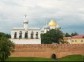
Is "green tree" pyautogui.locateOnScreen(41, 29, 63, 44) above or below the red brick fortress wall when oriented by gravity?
above

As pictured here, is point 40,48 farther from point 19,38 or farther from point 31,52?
point 19,38

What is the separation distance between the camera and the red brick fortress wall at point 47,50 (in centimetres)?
4431

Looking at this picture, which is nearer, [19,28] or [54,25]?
[19,28]

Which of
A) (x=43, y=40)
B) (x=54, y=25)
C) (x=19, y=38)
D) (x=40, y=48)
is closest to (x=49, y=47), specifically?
(x=40, y=48)

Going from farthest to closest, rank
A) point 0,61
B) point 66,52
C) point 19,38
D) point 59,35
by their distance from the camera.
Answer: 1. point 59,35
2. point 19,38
3. point 66,52
4. point 0,61

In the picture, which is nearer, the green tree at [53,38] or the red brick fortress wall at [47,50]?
the red brick fortress wall at [47,50]

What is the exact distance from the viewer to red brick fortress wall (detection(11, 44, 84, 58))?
44.3 meters

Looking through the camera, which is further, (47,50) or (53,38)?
(53,38)

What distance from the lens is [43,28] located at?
7862 cm

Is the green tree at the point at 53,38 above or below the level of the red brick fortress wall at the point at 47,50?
above

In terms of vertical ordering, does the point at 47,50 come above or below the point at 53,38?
below

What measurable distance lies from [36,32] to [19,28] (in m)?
2.63

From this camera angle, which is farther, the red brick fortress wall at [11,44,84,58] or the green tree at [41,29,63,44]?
the green tree at [41,29,63,44]

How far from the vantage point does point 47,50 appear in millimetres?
44594
